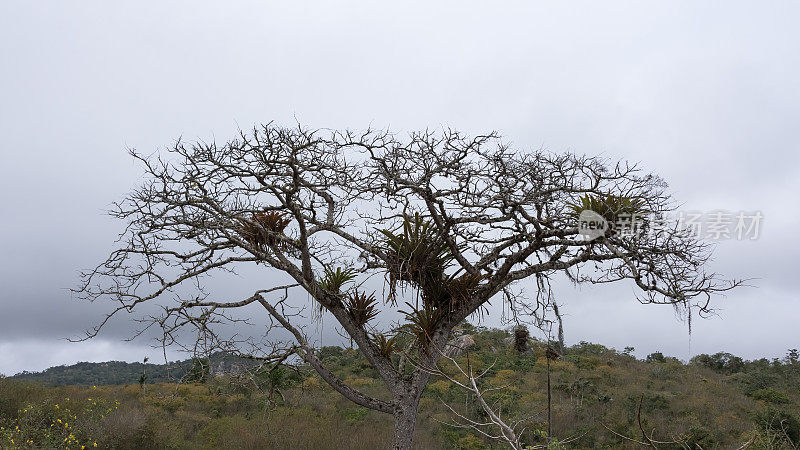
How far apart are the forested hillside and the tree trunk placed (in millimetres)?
1358

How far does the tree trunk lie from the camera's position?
8.00m

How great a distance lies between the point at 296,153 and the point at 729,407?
18405mm

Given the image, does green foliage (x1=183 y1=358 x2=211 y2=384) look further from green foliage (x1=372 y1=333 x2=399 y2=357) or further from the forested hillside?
green foliage (x1=372 y1=333 x2=399 y2=357)

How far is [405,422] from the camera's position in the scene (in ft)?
26.4

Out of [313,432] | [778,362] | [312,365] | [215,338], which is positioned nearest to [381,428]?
[313,432]

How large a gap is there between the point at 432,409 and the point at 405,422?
35.9ft

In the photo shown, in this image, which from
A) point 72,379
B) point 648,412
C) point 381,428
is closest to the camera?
point 381,428

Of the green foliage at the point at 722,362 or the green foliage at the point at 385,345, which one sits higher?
the green foliage at the point at 385,345

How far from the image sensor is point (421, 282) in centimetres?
816

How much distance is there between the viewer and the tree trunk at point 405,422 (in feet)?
26.2

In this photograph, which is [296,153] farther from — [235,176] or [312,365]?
[312,365]

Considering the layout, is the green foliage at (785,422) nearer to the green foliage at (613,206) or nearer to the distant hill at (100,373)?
the green foliage at (613,206)

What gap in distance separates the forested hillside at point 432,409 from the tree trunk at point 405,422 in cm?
136

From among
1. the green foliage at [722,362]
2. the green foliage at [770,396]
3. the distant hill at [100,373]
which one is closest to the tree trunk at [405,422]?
the green foliage at [770,396]
